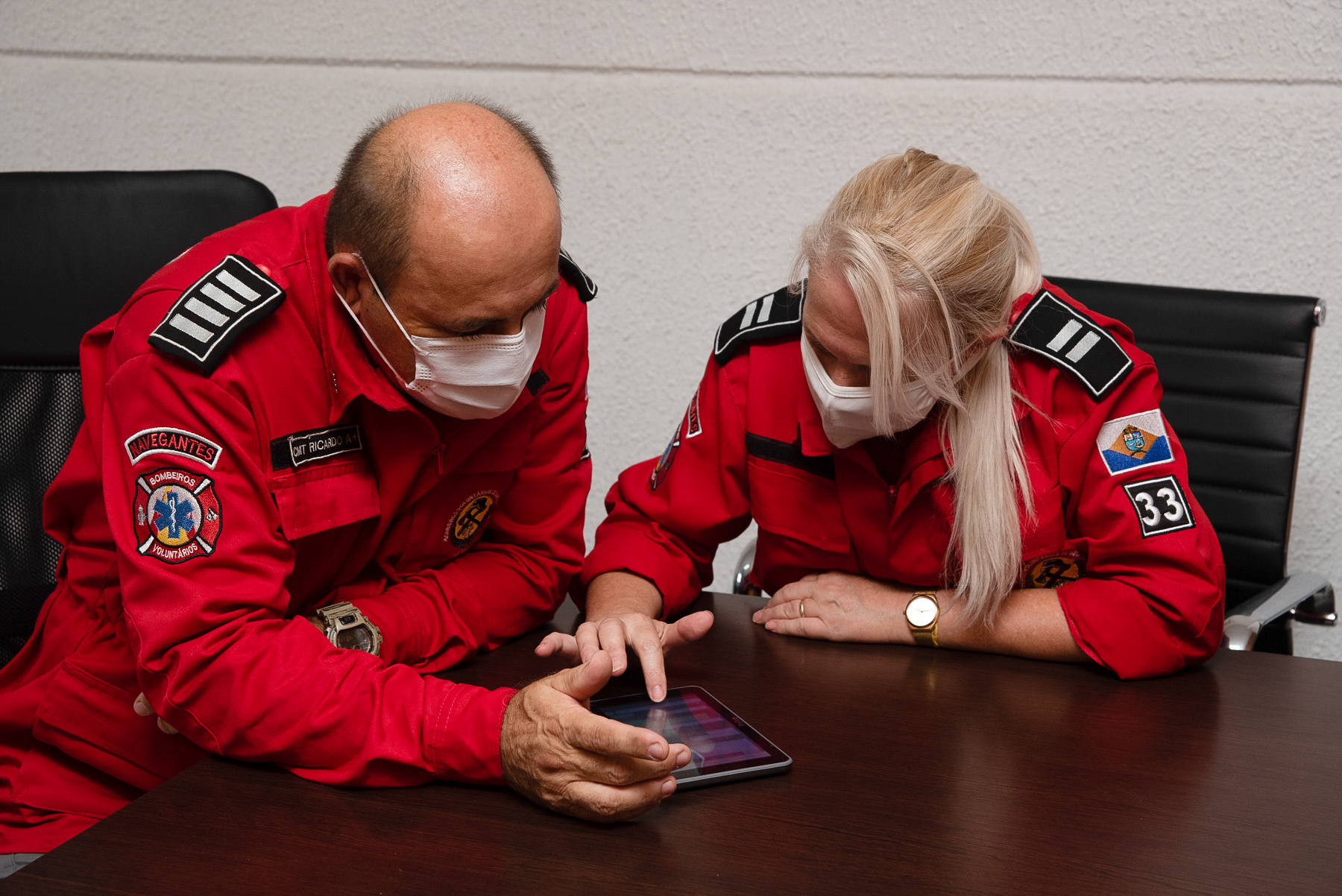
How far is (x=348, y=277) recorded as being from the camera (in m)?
1.08

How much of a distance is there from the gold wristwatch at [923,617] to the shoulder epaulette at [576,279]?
1.96 feet

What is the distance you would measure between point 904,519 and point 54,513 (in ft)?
3.50

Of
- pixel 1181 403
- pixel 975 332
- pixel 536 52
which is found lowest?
pixel 1181 403

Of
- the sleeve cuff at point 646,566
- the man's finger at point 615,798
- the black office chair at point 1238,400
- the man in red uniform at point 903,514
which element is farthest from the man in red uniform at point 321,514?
the black office chair at point 1238,400

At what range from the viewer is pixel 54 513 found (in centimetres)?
119

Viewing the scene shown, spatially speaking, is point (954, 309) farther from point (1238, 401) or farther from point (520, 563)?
point (1238, 401)

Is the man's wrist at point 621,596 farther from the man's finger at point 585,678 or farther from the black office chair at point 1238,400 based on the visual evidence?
the black office chair at point 1238,400

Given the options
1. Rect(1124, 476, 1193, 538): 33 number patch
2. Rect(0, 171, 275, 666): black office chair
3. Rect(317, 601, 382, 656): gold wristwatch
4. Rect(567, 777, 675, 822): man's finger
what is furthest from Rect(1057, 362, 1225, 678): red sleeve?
Rect(0, 171, 275, 666): black office chair

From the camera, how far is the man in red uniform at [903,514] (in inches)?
47.0

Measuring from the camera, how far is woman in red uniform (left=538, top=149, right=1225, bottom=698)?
1.16 metres

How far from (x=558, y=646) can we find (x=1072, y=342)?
2.49ft

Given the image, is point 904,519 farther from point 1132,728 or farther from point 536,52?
point 536,52

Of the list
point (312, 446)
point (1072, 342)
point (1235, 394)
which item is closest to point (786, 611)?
point (1072, 342)

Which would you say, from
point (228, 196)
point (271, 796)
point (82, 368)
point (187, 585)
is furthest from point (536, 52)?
point (271, 796)
